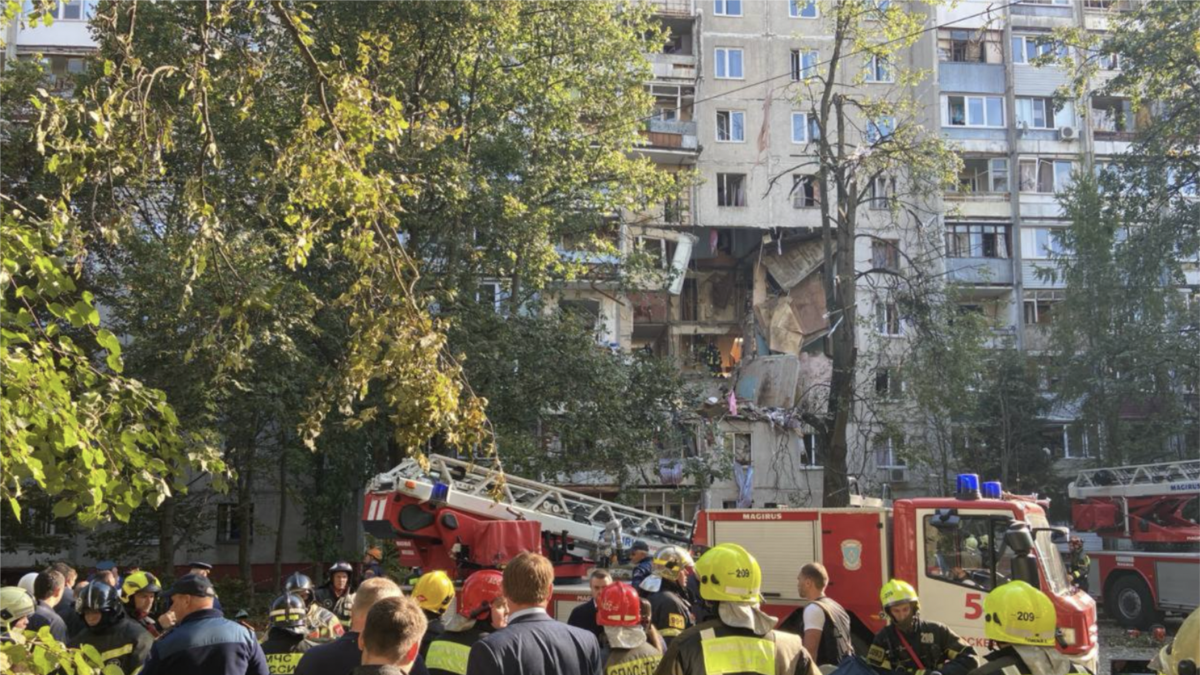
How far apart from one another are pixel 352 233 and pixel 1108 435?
30565 millimetres

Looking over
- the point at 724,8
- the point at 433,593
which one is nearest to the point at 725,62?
the point at 724,8

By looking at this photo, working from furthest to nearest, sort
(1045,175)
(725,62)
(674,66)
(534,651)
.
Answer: (725,62) → (1045,175) → (674,66) → (534,651)

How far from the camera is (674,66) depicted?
1586 inches

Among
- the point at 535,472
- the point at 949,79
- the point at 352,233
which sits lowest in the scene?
the point at 535,472

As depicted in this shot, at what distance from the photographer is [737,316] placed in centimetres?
4209

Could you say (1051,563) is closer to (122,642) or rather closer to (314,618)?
(314,618)

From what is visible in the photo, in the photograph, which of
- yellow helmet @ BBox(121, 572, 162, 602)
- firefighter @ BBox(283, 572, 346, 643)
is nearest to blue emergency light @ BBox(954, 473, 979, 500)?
firefighter @ BBox(283, 572, 346, 643)

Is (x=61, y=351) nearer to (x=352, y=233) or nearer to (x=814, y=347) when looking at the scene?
(x=352, y=233)

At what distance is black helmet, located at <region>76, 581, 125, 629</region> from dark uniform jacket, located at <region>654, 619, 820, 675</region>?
13.8 ft

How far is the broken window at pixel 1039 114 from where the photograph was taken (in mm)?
40719

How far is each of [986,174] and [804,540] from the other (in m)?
32.3

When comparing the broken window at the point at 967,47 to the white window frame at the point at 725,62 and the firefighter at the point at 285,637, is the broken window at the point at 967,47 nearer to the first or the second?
the white window frame at the point at 725,62

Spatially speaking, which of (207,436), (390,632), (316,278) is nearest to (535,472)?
(316,278)

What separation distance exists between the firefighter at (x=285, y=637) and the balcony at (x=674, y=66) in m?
35.3
